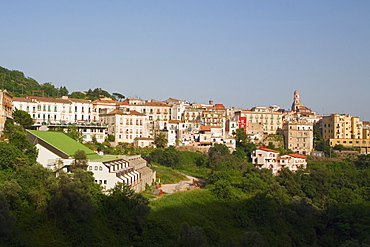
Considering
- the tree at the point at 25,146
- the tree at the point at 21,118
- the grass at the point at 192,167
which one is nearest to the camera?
the tree at the point at 25,146

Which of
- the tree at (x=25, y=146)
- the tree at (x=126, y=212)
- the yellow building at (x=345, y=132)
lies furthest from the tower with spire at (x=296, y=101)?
the tree at (x=126, y=212)

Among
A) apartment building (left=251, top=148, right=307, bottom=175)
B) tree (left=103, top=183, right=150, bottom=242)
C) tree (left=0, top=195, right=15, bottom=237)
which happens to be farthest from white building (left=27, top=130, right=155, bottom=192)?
apartment building (left=251, top=148, right=307, bottom=175)

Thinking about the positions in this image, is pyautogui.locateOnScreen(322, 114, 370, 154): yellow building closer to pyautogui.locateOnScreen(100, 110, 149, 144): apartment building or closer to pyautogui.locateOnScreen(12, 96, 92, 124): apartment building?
pyautogui.locateOnScreen(100, 110, 149, 144): apartment building

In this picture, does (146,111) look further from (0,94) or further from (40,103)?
(0,94)

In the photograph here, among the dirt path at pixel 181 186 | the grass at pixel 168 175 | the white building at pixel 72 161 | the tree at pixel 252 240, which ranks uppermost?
the white building at pixel 72 161

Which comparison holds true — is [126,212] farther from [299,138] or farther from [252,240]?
[299,138]

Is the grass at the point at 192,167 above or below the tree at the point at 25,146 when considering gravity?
below

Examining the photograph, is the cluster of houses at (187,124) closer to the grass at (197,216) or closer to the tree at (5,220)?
the grass at (197,216)
